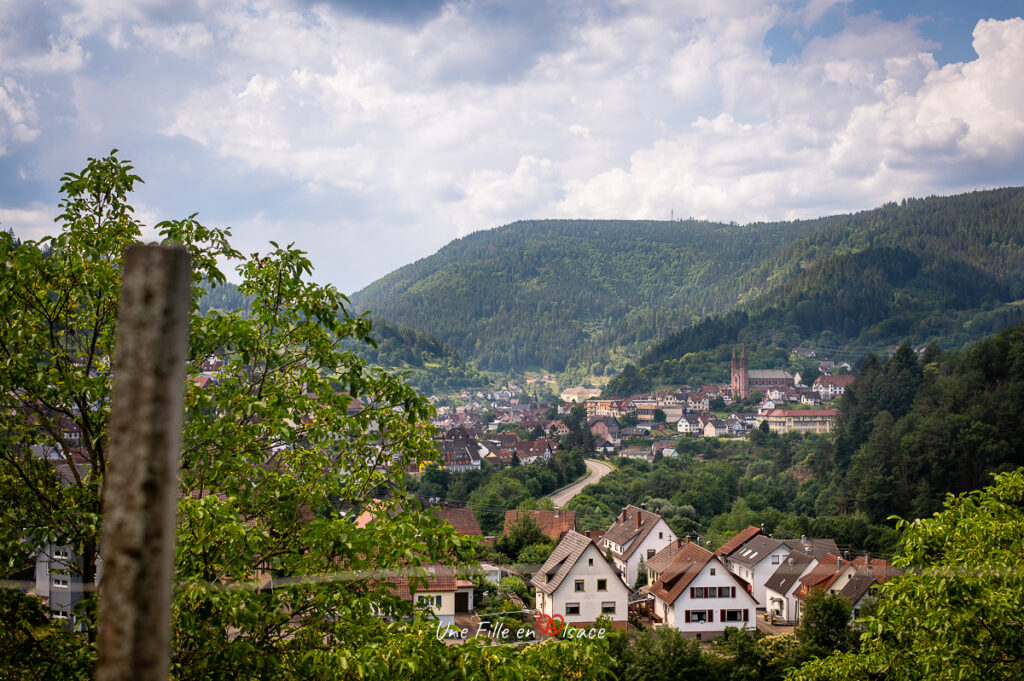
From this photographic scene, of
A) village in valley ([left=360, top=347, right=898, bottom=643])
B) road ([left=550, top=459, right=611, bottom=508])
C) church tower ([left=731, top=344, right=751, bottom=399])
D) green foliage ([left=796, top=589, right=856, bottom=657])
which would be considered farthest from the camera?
church tower ([left=731, top=344, right=751, bottom=399])

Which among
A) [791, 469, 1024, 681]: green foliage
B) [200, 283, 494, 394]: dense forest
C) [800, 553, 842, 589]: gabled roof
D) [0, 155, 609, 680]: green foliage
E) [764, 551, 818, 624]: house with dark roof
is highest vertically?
[200, 283, 494, 394]: dense forest

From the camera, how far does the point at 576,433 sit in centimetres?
7762

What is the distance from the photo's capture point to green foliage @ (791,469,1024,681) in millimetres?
5062

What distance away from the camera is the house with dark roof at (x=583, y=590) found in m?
21.3

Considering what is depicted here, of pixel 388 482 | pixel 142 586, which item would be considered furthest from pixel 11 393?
pixel 142 586

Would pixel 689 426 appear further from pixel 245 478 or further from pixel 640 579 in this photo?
pixel 245 478

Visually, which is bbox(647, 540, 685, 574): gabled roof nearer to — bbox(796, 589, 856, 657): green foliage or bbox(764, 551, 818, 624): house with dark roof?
bbox(764, 551, 818, 624): house with dark roof

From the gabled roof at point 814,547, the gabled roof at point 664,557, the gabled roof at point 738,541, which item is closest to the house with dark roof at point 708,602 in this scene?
the gabled roof at point 664,557

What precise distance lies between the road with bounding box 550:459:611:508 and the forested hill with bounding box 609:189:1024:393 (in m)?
55.2

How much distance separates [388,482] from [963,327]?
488 feet

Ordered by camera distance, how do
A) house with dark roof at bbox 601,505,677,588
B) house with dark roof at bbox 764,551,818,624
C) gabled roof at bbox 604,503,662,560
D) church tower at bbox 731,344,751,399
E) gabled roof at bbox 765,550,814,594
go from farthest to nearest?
1. church tower at bbox 731,344,751,399
2. gabled roof at bbox 604,503,662,560
3. house with dark roof at bbox 601,505,677,588
4. gabled roof at bbox 765,550,814,594
5. house with dark roof at bbox 764,551,818,624

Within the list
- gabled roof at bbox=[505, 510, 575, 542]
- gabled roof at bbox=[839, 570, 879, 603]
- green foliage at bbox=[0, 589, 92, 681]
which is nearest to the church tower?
gabled roof at bbox=[505, 510, 575, 542]

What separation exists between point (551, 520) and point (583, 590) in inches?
475

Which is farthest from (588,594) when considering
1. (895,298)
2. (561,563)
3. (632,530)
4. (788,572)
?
(895,298)
